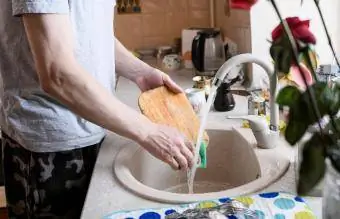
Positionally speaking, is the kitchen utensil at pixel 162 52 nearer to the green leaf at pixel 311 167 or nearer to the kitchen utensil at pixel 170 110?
the kitchen utensil at pixel 170 110

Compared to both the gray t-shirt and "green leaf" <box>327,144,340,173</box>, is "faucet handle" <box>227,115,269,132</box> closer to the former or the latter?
the gray t-shirt

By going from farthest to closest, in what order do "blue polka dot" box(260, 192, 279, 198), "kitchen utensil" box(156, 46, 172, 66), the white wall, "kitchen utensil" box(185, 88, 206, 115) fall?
"kitchen utensil" box(156, 46, 172, 66), the white wall, "kitchen utensil" box(185, 88, 206, 115), "blue polka dot" box(260, 192, 279, 198)

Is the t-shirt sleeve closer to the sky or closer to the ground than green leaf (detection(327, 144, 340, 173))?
closer to the sky

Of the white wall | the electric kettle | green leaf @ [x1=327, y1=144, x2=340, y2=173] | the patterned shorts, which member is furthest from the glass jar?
the electric kettle

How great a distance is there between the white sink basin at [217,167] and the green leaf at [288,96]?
0.59 m

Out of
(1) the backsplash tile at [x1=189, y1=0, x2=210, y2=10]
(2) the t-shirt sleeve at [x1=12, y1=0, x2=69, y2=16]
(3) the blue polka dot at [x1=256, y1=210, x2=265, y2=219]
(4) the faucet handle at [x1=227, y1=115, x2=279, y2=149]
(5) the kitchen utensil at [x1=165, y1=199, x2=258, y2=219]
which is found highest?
(2) the t-shirt sleeve at [x1=12, y1=0, x2=69, y2=16]

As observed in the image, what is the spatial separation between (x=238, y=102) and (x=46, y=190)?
745mm

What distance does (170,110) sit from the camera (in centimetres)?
141

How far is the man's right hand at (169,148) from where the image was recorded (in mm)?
1158

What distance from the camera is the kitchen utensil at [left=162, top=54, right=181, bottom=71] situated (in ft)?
7.39

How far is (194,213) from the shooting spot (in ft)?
3.01

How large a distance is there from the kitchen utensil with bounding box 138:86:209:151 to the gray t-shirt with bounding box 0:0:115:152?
0.17 metres

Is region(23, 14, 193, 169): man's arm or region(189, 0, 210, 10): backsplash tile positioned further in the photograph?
region(189, 0, 210, 10): backsplash tile

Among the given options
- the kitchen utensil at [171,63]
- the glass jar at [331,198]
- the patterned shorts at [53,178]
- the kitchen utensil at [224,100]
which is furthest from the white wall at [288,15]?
the glass jar at [331,198]
